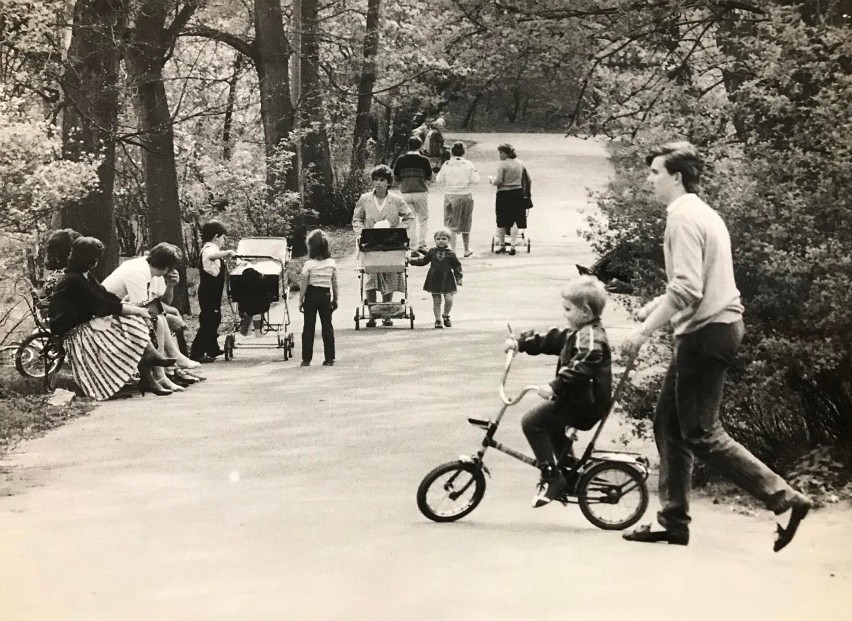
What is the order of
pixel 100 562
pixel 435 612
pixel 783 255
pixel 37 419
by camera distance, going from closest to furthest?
1. pixel 435 612
2. pixel 100 562
3. pixel 783 255
4. pixel 37 419

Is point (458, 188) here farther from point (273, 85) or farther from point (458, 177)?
point (273, 85)

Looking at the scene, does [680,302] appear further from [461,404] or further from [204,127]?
[204,127]

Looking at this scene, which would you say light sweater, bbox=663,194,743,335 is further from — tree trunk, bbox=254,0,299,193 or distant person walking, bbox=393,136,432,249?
tree trunk, bbox=254,0,299,193

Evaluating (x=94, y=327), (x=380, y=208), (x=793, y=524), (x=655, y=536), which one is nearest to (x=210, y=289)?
(x=94, y=327)

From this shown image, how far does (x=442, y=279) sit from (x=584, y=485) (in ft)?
19.4

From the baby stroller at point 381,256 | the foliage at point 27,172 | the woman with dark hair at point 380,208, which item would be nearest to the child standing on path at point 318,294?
the baby stroller at point 381,256

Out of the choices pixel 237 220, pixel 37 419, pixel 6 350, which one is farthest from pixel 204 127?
pixel 37 419

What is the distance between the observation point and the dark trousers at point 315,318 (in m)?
11.3

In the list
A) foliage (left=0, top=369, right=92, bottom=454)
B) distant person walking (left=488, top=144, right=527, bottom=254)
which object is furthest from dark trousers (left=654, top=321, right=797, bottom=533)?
distant person walking (left=488, top=144, right=527, bottom=254)

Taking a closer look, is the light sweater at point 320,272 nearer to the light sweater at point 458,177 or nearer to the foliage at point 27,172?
the foliage at point 27,172

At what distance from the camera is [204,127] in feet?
64.1

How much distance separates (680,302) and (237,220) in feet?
42.3

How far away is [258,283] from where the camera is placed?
12.1 metres

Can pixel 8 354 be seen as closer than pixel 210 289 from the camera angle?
Yes
